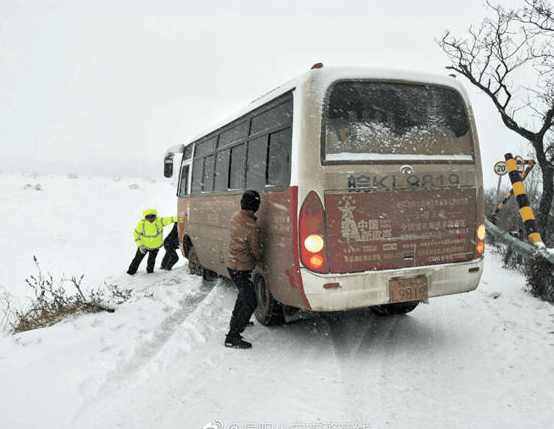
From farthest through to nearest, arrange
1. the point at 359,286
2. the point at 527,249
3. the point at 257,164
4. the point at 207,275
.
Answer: the point at 207,275 → the point at 527,249 → the point at 257,164 → the point at 359,286

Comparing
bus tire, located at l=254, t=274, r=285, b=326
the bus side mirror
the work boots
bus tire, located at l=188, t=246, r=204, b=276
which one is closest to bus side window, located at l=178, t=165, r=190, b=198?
the bus side mirror

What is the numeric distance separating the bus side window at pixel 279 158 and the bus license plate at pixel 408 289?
4.94 ft

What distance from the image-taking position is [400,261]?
4.66 metres

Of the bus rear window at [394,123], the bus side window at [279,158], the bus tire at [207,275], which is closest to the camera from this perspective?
the bus rear window at [394,123]

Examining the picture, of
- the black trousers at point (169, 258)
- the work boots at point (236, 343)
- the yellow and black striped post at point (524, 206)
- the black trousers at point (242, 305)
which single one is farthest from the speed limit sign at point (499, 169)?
the work boots at point (236, 343)

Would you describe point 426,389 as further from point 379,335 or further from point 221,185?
point 221,185

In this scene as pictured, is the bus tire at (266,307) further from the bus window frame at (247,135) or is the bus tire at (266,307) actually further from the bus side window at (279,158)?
the bus side window at (279,158)

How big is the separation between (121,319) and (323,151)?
11.0 ft

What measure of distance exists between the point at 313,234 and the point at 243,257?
3.38 ft

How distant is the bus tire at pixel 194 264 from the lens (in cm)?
955

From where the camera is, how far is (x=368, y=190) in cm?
454

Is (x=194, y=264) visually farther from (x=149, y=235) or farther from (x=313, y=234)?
(x=313, y=234)

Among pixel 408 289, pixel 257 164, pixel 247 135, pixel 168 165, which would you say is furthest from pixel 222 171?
pixel 168 165

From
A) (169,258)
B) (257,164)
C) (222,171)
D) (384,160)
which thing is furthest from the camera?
(169,258)
